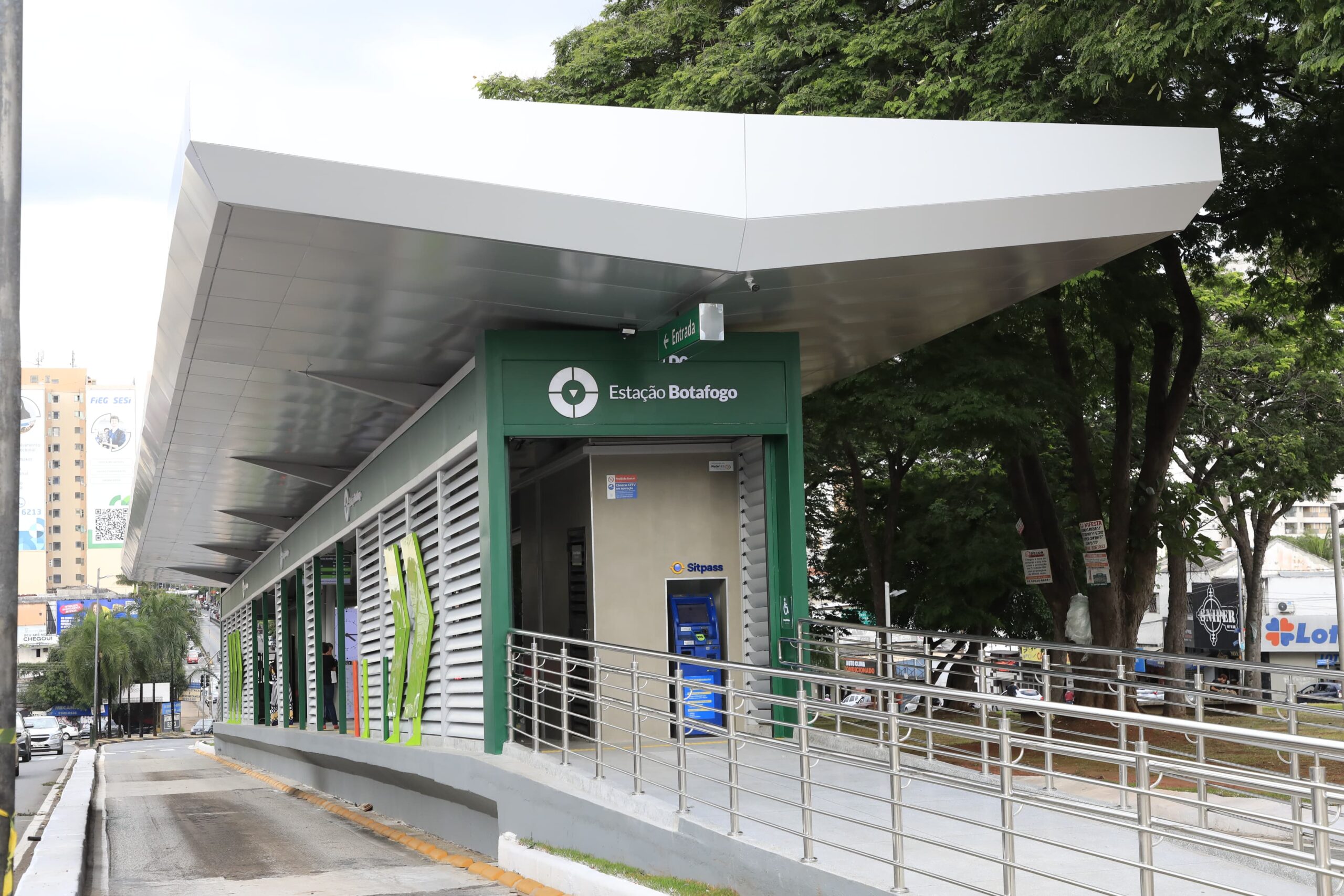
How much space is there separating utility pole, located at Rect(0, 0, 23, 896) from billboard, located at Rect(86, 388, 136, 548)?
425ft

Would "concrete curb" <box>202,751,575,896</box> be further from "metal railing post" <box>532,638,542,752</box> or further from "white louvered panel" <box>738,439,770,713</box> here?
"white louvered panel" <box>738,439,770,713</box>

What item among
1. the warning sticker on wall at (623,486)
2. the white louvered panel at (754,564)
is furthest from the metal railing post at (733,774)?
the warning sticker on wall at (623,486)

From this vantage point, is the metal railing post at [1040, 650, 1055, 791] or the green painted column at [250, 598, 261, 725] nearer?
the metal railing post at [1040, 650, 1055, 791]

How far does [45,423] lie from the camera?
158875 millimetres

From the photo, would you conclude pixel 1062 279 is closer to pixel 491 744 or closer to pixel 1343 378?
pixel 491 744

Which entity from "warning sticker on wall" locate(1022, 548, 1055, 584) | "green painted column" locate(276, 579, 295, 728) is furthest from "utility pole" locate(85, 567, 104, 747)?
"warning sticker on wall" locate(1022, 548, 1055, 584)

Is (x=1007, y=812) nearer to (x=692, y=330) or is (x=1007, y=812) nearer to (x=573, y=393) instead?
(x=692, y=330)

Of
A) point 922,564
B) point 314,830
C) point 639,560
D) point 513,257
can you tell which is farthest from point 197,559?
point 513,257

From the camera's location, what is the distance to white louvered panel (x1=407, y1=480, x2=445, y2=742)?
37.6 ft

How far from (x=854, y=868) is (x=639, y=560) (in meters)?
4.94

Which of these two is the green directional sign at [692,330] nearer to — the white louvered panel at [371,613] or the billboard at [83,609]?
the white louvered panel at [371,613]

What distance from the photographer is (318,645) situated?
20.0 metres

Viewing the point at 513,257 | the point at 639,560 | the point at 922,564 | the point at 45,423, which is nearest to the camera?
the point at 513,257

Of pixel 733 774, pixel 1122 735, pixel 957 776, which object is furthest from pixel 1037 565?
pixel 733 774
